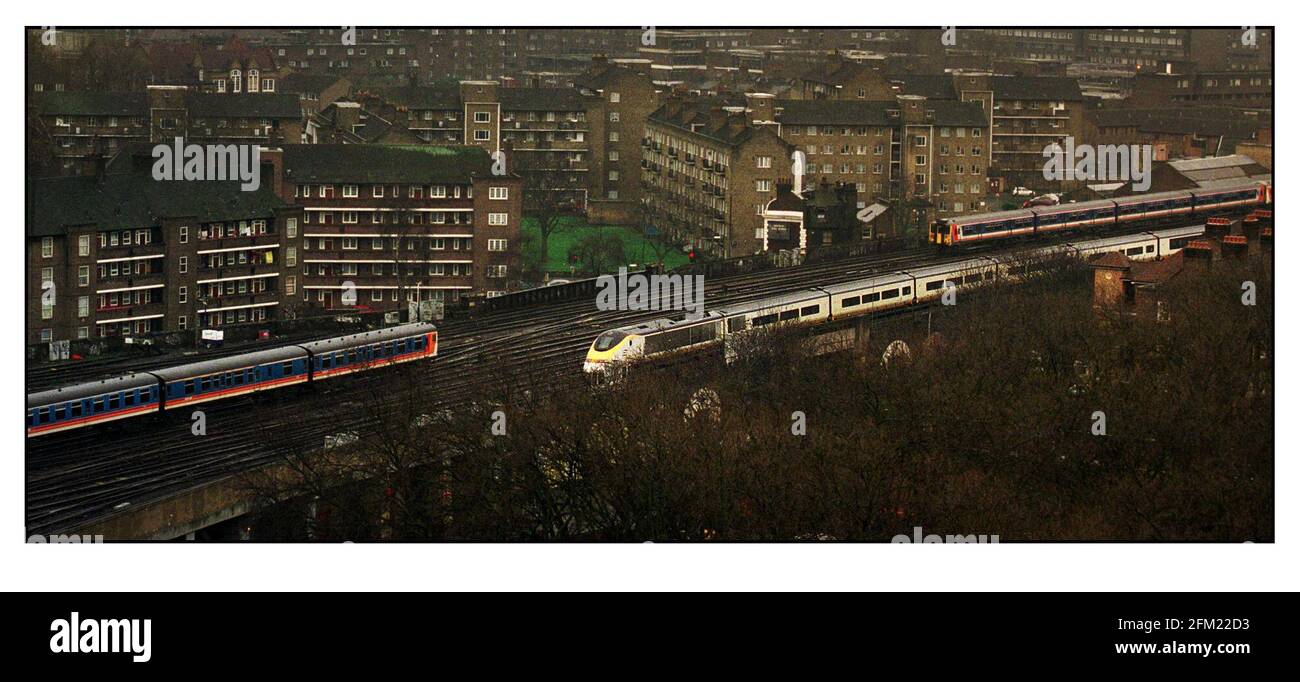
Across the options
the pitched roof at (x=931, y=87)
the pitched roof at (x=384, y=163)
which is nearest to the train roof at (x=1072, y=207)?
the pitched roof at (x=384, y=163)

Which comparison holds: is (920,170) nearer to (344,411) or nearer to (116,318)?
(116,318)

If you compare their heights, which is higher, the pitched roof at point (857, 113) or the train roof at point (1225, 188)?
the pitched roof at point (857, 113)

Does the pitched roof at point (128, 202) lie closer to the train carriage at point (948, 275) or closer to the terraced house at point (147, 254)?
the terraced house at point (147, 254)

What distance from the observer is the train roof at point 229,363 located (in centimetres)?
3603

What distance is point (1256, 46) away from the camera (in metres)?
73.2

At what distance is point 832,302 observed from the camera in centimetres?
4056

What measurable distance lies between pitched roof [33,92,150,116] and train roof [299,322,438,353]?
20.2 m

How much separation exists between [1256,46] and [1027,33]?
14.3m

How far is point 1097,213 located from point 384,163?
53.3 feet

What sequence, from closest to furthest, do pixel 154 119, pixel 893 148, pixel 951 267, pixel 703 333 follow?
pixel 703 333 → pixel 951 267 → pixel 154 119 → pixel 893 148

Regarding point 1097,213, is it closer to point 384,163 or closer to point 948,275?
point 948,275

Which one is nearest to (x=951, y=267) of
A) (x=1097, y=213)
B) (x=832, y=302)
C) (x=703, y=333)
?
(x=832, y=302)

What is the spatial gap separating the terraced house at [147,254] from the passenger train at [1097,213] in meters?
14.1

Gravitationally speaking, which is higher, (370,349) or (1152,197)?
(1152,197)
